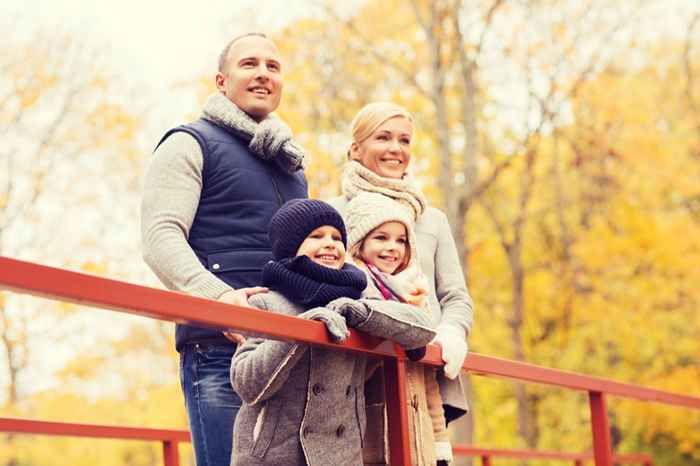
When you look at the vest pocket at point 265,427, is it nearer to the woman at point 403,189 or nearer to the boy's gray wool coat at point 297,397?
the boy's gray wool coat at point 297,397

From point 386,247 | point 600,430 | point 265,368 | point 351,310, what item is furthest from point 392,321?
point 600,430

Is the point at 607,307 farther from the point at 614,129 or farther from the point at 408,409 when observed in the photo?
the point at 408,409

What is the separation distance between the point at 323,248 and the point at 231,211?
541mm

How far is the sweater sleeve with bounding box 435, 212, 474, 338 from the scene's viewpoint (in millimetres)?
3918

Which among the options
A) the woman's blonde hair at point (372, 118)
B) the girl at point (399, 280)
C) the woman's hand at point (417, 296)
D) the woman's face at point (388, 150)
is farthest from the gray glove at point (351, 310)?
the woman's blonde hair at point (372, 118)

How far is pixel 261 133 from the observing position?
11.9 ft

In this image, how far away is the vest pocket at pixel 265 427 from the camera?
2967 mm

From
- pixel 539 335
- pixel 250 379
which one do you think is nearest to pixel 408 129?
pixel 250 379

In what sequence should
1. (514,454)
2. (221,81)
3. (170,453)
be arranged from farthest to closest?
1. (514,454)
2. (170,453)
3. (221,81)

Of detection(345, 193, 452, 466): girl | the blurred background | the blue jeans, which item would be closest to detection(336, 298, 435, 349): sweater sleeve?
detection(345, 193, 452, 466): girl

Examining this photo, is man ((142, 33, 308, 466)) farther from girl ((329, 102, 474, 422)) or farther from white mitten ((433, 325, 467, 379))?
white mitten ((433, 325, 467, 379))

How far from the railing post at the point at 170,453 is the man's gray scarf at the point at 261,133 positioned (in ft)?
6.09

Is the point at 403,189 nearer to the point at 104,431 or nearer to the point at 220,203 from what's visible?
the point at 220,203

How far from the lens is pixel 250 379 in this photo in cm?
292
